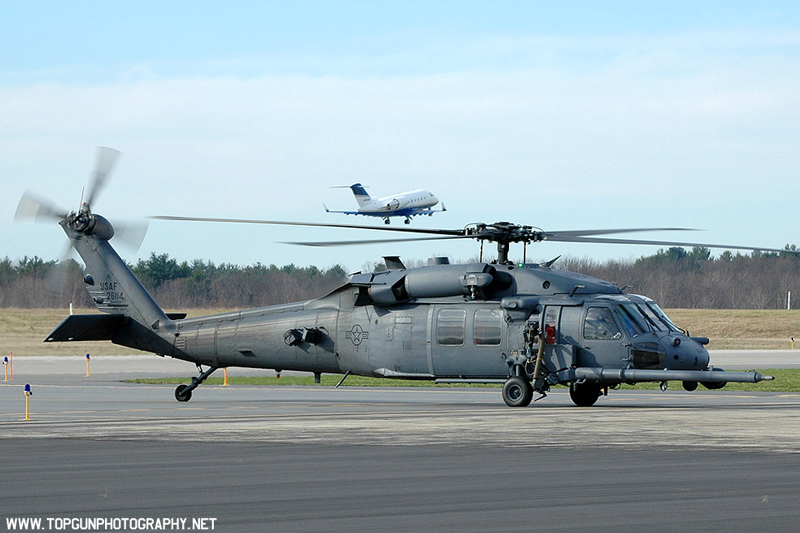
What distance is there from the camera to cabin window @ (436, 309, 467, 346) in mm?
26938

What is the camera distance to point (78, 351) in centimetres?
6775

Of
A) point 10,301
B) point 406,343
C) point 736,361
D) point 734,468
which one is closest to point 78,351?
point 10,301

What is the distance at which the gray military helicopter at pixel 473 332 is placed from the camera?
25422 mm

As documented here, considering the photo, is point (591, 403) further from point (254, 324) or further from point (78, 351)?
point (78, 351)

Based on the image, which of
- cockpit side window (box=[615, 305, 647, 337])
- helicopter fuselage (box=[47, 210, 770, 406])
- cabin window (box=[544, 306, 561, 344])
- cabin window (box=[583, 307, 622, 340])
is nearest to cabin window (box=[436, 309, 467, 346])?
helicopter fuselage (box=[47, 210, 770, 406])

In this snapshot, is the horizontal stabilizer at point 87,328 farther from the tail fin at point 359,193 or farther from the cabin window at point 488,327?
the tail fin at point 359,193

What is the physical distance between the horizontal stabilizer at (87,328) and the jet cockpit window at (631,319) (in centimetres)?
1416

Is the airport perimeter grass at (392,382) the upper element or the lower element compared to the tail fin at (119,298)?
lower

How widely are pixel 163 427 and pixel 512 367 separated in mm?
8736

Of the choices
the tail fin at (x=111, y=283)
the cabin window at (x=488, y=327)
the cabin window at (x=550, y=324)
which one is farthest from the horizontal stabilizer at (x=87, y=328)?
the cabin window at (x=550, y=324)

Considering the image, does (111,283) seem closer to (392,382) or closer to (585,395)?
(392,382)

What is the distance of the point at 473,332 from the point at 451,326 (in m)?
0.59

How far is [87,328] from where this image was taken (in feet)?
100

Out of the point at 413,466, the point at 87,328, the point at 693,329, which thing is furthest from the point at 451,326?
the point at 693,329
